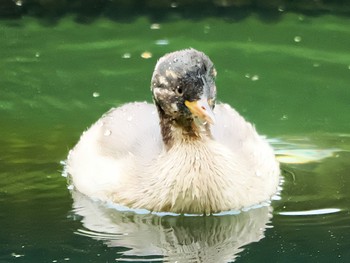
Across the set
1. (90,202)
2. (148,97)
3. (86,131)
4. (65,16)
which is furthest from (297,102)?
(65,16)

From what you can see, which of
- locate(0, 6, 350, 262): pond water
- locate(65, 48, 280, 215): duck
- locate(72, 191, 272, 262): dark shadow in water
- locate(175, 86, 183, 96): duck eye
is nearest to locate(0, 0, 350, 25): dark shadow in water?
locate(0, 6, 350, 262): pond water

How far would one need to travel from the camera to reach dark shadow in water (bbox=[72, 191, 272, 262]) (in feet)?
18.1

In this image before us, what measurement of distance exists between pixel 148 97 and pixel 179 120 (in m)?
2.34

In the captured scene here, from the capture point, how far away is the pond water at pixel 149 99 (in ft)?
18.5

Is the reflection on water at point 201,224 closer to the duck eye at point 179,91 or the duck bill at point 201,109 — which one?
the duck bill at point 201,109

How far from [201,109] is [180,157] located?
15.9 inches

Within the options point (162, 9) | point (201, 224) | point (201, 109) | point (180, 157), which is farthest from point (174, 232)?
point (162, 9)

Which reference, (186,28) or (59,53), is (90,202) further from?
(186,28)

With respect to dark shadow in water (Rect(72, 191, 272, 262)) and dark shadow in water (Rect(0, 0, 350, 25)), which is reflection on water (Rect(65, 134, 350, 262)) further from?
dark shadow in water (Rect(0, 0, 350, 25))

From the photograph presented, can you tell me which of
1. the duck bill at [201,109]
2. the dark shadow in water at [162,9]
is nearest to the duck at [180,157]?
the duck bill at [201,109]

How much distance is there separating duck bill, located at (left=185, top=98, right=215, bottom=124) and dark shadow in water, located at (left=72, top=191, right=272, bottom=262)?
1.98 feet

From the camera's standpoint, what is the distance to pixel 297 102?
800 cm

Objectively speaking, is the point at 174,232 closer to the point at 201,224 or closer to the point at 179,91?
the point at 201,224

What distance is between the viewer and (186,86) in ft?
18.5
